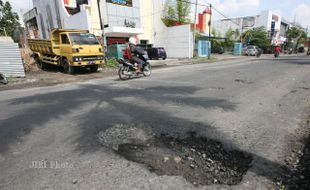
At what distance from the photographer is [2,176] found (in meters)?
2.39

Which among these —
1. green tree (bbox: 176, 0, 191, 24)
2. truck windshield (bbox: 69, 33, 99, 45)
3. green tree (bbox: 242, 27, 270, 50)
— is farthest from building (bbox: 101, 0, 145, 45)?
green tree (bbox: 242, 27, 270, 50)

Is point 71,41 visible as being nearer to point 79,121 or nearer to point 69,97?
point 69,97


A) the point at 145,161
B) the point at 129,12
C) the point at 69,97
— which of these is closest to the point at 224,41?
the point at 129,12

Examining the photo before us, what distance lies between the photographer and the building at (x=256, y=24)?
4556 cm

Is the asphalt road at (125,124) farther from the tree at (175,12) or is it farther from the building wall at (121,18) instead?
the tree at (175,12)

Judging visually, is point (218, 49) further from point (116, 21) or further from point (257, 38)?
point (116, 21)

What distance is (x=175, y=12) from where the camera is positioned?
30406 millimetres

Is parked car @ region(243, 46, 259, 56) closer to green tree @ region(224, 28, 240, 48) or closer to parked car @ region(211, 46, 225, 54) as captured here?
parked car @ region(211, 46, 225, 54)

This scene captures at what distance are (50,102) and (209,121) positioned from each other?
14.9 ft

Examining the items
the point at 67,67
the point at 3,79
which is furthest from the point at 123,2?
the point at 3,79

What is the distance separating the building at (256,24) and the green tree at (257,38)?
9.35ft

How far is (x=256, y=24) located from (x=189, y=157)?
53.5 m

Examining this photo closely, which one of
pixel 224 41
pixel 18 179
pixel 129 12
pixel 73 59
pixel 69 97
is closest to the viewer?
pixel 18 179

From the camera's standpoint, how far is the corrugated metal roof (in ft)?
35.1
